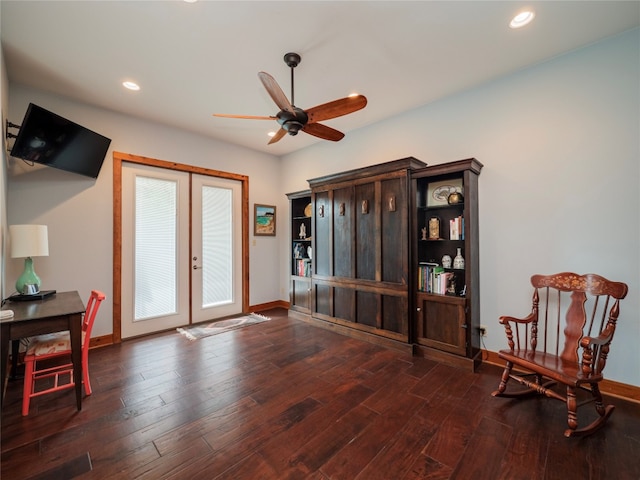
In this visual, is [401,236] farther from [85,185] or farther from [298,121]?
[85,185]

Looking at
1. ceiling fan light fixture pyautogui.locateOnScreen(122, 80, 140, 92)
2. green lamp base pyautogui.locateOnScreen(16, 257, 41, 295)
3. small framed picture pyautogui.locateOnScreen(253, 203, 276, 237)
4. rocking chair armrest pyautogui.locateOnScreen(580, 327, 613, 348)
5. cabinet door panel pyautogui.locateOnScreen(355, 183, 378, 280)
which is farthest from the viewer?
small framed picture pyautogui.locateOnScreen(253, 203, 276, 237)

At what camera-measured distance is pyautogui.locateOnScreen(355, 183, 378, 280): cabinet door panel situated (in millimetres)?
3557

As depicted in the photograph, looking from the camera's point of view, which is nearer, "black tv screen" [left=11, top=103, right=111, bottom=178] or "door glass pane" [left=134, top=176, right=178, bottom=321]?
"black tv screen" [left=11, top=103, right=111, bottom=178]

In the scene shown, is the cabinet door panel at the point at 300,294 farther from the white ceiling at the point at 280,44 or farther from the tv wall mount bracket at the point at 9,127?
the tv wall mount bracket at the point at 9,127

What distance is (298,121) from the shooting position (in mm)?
2430

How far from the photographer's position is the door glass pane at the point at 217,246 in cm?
453

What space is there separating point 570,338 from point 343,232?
2565 millimetres

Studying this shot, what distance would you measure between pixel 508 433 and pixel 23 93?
18.4ft

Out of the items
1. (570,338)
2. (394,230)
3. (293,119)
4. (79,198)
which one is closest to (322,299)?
(394,230)

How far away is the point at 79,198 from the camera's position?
338 cm

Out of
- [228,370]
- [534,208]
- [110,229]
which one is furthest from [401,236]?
[110,229]

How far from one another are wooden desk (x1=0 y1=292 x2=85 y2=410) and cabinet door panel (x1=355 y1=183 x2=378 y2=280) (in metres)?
2.90

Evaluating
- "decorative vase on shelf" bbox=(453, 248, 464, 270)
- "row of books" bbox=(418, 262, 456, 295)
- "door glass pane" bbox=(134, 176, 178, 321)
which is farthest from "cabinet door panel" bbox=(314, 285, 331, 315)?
"door glass pane" bbox=(134, 176, 178, 321)

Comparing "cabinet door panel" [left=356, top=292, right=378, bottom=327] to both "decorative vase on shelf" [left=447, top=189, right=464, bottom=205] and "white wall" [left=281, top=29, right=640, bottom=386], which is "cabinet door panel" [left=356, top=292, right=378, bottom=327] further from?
"decorative vase on shelf" [left=447, top=189, right=464, bottom=205]
